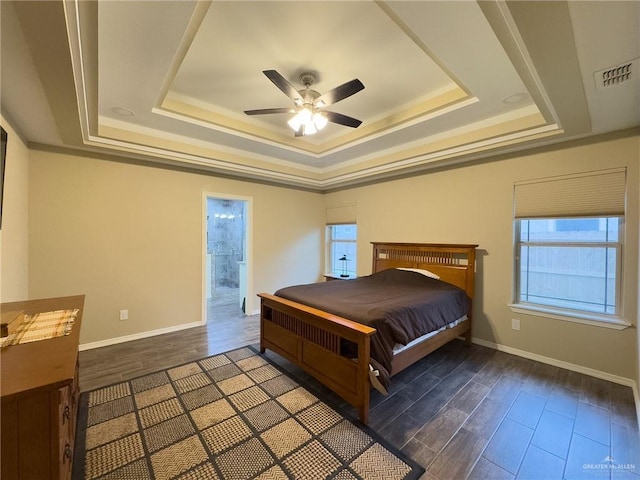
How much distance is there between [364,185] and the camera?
4.92 m

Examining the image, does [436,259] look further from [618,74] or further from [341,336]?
[618,74]

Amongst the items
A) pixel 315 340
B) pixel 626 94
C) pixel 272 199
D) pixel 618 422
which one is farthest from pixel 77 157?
pixel 618 422

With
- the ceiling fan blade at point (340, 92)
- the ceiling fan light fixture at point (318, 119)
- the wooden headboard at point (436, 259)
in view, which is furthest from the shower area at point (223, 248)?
the ceiling fan blade at point (340, 92)

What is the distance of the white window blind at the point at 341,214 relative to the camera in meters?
5.19

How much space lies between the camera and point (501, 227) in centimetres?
325

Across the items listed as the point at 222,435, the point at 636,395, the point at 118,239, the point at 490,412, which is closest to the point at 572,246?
the point at 636,395

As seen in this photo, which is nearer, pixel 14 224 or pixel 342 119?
pixel 14 224

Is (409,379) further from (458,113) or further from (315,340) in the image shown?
(458,113)

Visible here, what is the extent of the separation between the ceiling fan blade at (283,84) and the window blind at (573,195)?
8.75ft

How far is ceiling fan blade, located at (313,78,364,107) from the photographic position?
207cm

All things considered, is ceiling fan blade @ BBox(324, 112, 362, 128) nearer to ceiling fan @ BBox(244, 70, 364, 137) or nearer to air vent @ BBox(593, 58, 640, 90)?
ceiling fan @ BBox(244, 70, 364, 137)

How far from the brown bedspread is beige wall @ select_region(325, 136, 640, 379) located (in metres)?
0.45

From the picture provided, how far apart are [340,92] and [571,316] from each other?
3179 mm

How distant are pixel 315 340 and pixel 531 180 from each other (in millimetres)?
2948
